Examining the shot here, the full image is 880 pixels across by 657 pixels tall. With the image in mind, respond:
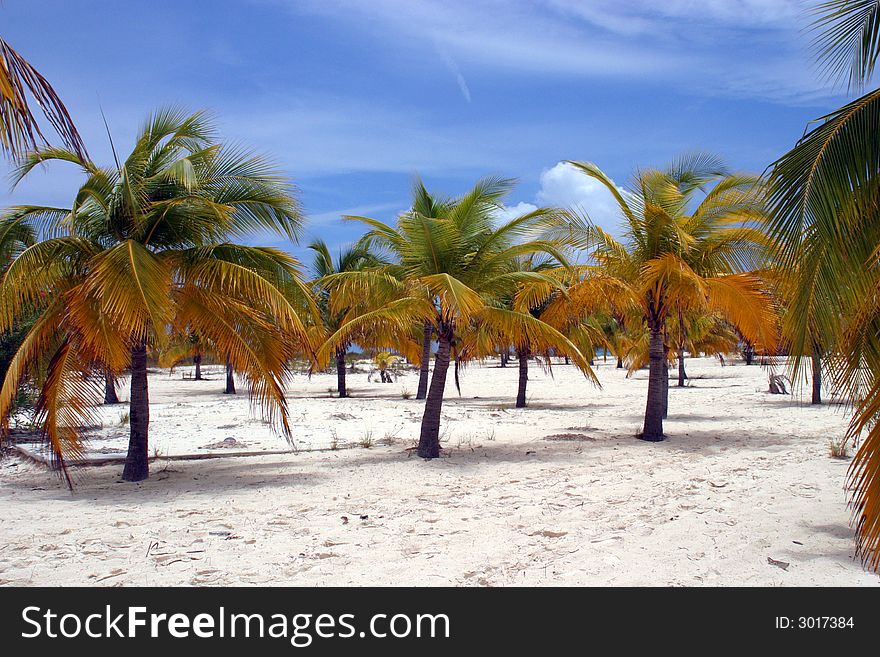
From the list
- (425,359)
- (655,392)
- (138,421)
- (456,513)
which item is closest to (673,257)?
(655,392)

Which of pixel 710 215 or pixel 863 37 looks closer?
pixel 863 37

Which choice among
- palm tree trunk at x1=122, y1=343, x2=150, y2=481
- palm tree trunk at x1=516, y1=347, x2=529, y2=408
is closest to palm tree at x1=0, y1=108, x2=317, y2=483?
palm tree trunk at x1=122, y1=343, x2=150, y2=481

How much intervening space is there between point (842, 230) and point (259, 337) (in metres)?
7.66

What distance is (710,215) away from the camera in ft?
40.3

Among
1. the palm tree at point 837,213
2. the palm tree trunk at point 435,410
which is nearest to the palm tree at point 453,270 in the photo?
the palm tree trunk at point 435,410

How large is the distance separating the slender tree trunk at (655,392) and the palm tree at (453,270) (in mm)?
2859

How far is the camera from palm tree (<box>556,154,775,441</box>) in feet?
38.4

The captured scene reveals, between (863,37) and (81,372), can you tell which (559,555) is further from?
(81,372)

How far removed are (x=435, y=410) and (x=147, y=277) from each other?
18.9ft

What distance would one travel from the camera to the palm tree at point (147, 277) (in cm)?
782

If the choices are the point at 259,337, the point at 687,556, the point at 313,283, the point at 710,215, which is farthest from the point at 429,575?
the point at 313,283

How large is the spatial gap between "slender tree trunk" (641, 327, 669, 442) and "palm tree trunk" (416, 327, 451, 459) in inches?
186

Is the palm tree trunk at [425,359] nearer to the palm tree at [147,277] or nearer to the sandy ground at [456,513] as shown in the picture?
the sandy ground at [456,513]

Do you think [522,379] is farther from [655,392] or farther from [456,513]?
[456,513]
